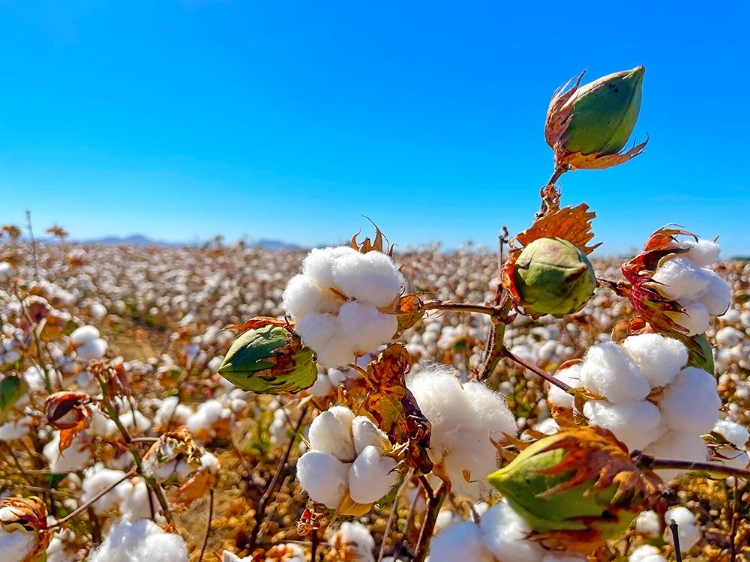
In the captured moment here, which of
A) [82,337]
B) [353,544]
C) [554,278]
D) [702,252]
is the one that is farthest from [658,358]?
[82,337]

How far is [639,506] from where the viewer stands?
52 cm

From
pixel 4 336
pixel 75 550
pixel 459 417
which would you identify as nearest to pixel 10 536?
pixel 459 417

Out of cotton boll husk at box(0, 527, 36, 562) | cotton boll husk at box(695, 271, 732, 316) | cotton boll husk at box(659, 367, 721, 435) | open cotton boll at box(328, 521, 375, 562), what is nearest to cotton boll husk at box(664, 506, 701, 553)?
open cotton boll at box(328, 521, 375, 562)

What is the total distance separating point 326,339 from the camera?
29.3 inches

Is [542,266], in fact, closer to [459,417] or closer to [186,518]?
[459,417]

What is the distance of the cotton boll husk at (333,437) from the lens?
2.53ft

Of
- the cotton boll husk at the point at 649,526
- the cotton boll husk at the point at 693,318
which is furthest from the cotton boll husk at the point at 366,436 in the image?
the cotton boll husk at the point at 649,526

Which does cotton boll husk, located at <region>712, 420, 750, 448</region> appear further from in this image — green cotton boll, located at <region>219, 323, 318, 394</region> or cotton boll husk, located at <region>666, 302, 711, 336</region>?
green cotton boll, located at <region>219, 323, 318, 394</region>

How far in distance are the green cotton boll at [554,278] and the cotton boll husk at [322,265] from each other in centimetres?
27

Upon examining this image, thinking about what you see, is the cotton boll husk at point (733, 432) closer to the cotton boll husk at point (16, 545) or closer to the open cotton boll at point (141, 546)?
the open cotton boll at point (141, 546)

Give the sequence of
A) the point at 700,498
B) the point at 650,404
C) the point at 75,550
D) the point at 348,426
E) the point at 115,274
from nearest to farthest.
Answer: the point at 650,404
the point at 348,426
the point at 75,550
the point at 700,498
the point at 115,274

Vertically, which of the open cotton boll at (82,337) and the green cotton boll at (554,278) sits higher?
the green cotton boll at (554,278)

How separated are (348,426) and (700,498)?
10.2 feet

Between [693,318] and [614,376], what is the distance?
0.25m
